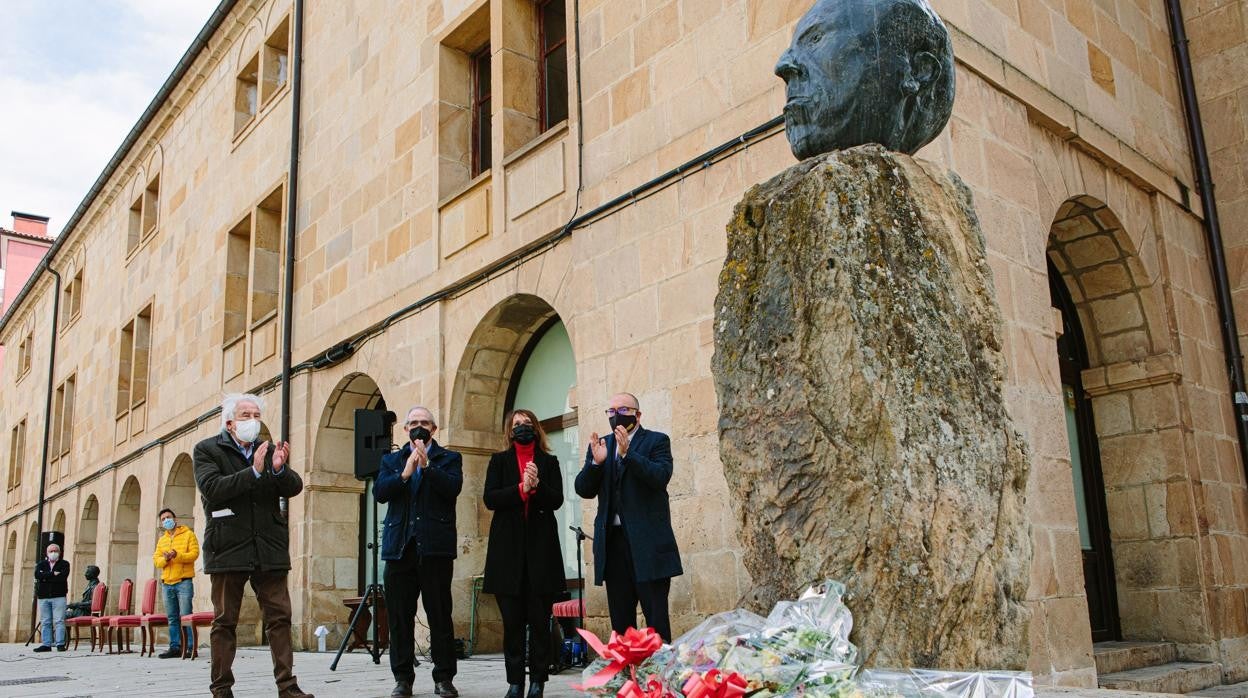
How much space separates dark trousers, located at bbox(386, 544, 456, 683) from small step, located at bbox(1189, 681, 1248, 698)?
4.63m

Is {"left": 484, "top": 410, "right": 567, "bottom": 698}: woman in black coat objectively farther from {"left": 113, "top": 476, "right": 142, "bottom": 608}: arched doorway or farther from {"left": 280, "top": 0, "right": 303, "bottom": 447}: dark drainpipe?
{"left": 113, "top": 476, "right": 142, "bottom": 608}: arched doorway

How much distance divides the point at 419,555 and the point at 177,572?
275 inches

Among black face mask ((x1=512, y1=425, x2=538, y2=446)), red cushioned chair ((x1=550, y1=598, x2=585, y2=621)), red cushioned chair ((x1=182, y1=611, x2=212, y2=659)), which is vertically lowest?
red cushioned chair ((x1=182, y1=611, x2=212, y2=659))

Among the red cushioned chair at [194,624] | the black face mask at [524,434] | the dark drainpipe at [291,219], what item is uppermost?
the dark drainpipe at [291,219]

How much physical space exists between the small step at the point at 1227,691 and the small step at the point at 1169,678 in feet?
0.16

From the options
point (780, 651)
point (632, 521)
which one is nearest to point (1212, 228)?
point (632, 521)

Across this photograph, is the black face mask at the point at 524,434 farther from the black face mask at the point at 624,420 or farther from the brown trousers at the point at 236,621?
the brown trousers at the point at 236,621

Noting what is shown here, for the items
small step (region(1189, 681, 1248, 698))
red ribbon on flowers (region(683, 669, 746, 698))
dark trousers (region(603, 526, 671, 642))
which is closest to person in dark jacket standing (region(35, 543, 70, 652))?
dark trousers (region(603, 526, 671, 642))

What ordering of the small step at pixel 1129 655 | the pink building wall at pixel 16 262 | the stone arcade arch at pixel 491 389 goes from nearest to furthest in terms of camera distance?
1. the small step at pixel 1129 655
2. the stone arcade arch at pixel 491 389
3. the pink building wall at pixel 16 262

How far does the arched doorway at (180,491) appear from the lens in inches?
608

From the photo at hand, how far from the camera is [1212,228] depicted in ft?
28.0

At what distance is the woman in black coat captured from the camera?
505 cm

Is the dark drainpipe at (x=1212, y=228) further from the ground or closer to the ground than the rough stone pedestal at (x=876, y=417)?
further from the ground

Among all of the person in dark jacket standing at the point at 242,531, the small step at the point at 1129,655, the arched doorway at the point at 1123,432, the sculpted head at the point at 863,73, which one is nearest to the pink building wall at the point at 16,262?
the person in dark jacket standing at the point at 242,531
